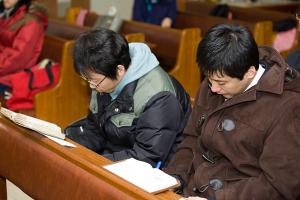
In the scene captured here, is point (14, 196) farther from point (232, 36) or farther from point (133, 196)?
point (232, 36)

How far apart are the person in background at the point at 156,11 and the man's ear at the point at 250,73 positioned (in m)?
3.39

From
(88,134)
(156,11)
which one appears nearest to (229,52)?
(88,134)

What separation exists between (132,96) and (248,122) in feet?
2.04

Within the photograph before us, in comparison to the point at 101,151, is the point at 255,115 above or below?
above

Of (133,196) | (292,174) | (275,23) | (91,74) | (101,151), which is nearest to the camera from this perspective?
(133,196)

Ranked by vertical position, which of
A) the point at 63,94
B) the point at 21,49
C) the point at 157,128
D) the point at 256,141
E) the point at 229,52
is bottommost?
the point at 63,94

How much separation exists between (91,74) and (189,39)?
2083mm

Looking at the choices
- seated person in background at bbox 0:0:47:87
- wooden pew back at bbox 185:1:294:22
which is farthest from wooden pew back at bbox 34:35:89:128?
wooden pew back at bbox 185:1:294:22

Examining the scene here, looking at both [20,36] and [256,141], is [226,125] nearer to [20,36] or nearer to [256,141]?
[256,141]

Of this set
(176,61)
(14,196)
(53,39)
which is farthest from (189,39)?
(14,196)

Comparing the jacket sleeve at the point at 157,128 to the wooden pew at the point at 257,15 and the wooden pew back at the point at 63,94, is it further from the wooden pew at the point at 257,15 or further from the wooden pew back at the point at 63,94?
the wooden pew at the point at 257,15

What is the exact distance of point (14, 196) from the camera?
221 centimetres

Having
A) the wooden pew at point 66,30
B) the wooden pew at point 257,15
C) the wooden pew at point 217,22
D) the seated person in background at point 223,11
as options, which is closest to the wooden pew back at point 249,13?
the wooden pew at point 257,15

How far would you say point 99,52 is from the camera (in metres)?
2.13
